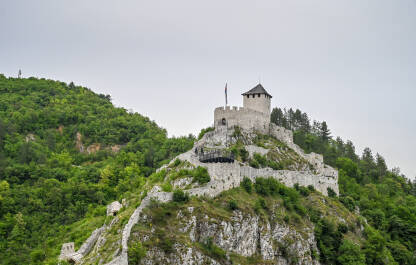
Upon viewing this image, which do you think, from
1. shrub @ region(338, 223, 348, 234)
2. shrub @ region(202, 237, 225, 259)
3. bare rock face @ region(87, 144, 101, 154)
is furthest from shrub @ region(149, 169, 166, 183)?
bare rock face @ region(87, 144, 101, 154)

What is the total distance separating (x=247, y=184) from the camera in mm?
53938

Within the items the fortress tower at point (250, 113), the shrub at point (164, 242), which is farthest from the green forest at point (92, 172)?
the shrub at point (164, 242)

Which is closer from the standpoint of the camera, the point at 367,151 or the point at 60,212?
the point at 60,212

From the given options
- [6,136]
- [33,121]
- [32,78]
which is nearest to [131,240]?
[6,136]

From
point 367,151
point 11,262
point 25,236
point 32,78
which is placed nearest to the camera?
point 11,262

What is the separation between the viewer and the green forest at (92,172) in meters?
60.5

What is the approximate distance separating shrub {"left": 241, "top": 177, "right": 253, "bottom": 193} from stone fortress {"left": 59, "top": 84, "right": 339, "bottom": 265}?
1.67 ft

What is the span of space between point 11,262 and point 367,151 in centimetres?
7583

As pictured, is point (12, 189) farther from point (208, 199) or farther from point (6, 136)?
point (208, 199)

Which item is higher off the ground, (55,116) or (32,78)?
(32,78)

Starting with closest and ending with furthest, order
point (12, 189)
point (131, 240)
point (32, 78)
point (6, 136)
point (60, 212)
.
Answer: point (131, 240), point (60, 212), point (12, 189), point (6, 136), point (32, 78)

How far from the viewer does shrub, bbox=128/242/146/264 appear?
38384mm

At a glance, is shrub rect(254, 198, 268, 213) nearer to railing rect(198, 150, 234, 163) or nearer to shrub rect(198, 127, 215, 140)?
railing rect(198, 150, 234, 163)

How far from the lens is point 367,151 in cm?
10462
